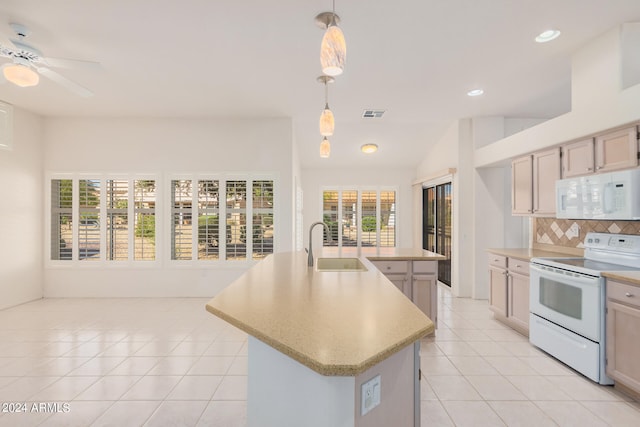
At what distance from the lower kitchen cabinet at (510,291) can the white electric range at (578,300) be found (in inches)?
8.5

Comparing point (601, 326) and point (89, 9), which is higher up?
point (89, 9)

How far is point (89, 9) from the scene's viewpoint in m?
2.46

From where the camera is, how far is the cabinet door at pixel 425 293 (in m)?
3.61

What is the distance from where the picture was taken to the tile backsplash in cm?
311

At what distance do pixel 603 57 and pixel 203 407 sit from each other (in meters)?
4.16

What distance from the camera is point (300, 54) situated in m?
3.12

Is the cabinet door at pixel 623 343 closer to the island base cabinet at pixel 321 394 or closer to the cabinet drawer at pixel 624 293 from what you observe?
the cabinet drawer at pixel 624 293

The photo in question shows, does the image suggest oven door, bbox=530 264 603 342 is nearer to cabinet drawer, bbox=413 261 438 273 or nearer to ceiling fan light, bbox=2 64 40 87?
cabinet drawer, bbox=413 261 438 273

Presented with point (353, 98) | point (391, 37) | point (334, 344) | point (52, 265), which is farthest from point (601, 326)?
point (52, 265)

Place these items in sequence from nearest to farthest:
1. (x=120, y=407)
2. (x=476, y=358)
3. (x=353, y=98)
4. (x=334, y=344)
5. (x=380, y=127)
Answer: (x=334, y=344), (x=120, y=407), (x=476, y=358), (x=353, y=98), (x=380, y=127)

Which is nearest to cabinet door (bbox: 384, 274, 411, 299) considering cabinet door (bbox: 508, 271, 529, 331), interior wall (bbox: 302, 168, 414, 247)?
cabinet door (bbox: 508, 271, 529, 331)

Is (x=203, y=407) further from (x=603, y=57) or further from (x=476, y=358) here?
(x=603, y=57)

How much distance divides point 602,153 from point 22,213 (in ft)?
23.0

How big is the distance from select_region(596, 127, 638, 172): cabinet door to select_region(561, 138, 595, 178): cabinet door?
79mm
